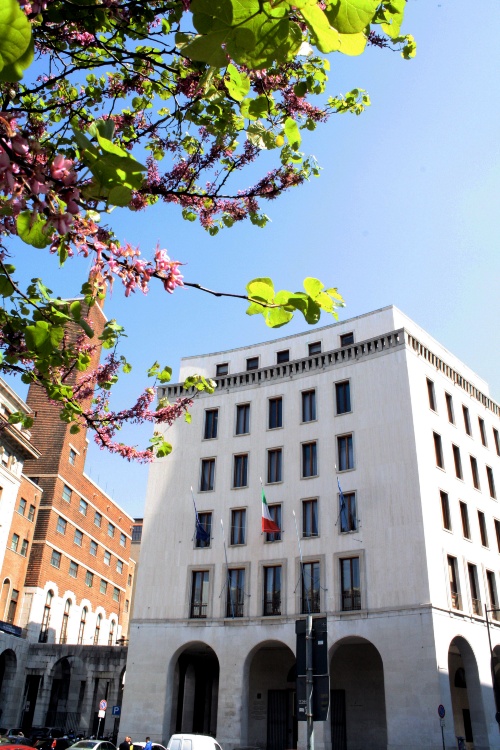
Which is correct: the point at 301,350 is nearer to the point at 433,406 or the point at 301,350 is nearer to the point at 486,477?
the point at 433,406

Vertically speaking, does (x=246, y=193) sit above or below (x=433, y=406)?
below

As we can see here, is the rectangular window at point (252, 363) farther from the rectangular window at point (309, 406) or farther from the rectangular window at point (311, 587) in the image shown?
the rectangular window at point (311, 587)

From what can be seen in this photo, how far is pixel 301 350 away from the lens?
40.2 meters

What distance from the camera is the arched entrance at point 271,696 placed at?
33688 mm

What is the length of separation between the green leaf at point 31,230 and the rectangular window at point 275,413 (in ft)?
111

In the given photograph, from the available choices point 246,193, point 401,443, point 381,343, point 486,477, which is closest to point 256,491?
point 401,443

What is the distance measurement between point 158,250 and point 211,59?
217 centimetres

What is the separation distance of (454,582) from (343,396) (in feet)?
37.2

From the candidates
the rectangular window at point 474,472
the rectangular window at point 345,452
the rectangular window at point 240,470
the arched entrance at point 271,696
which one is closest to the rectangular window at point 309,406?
the rectangular window at point 345,452

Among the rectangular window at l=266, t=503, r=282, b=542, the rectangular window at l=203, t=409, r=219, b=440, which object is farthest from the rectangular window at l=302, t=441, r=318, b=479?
the rectangular window at l=203, t=409, r=219, b=440

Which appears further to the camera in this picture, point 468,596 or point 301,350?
point 301,350

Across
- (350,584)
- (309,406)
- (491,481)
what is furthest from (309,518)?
(491,481)

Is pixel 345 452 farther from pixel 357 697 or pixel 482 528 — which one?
pixel 357 697

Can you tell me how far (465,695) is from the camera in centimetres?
3400
